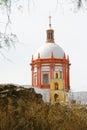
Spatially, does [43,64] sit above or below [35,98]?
above

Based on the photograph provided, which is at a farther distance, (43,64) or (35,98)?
(43,64)

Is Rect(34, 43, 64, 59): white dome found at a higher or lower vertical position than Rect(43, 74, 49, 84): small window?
higher

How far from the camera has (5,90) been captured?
7734 millimetres

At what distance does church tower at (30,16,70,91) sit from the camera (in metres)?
56.9

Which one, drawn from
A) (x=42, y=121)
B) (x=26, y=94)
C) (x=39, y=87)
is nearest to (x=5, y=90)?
(x=26, y=94)

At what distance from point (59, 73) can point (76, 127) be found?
171ft

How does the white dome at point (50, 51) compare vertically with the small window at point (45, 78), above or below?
above

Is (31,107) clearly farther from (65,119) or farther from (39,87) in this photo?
(39,87)

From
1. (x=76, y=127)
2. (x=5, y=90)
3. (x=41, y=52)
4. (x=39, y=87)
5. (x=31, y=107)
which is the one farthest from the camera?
(x=41, y=52)

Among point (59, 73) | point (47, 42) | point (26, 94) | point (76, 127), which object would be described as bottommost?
point (76, 127)

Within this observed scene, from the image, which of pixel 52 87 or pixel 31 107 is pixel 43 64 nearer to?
pixel 52 87

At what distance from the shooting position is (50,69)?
57031mm

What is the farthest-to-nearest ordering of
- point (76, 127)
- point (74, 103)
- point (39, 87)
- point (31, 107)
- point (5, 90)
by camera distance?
1. point (39, 87)
2. point (5, 90)
3. point (74, 103)
4. point (31, 107)
5. point (76, 127)

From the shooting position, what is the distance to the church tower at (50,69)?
187 feet
